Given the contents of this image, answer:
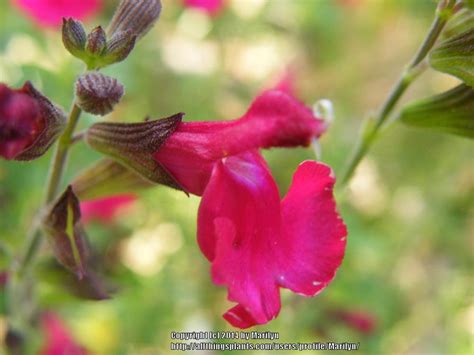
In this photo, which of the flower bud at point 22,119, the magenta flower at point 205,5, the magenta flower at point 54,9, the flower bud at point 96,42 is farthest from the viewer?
the magenta flower at point 205,5

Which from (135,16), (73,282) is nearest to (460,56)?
(135,16)

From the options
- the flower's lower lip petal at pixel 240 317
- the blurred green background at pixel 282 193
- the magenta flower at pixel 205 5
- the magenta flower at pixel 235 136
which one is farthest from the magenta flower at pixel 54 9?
the flower's lower lip petal at pixel 240 317

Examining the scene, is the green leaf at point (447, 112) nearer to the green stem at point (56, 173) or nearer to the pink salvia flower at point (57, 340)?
the green stem at point (56, 173)

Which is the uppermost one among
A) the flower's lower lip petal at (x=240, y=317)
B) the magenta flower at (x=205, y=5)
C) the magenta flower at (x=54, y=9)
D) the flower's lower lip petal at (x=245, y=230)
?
the flower's lower lip petal at (x=245, y=230)

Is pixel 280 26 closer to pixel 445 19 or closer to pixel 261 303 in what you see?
pixel 445 19

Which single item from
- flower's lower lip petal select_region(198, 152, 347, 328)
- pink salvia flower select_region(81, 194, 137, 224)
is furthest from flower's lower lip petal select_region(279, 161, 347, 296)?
pink salvia flower select_region(81, 194, 137, 224)

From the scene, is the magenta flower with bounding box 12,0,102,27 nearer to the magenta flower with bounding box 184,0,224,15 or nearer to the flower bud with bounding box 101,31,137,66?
the magenta flower with bounding box 184,0,224,15
